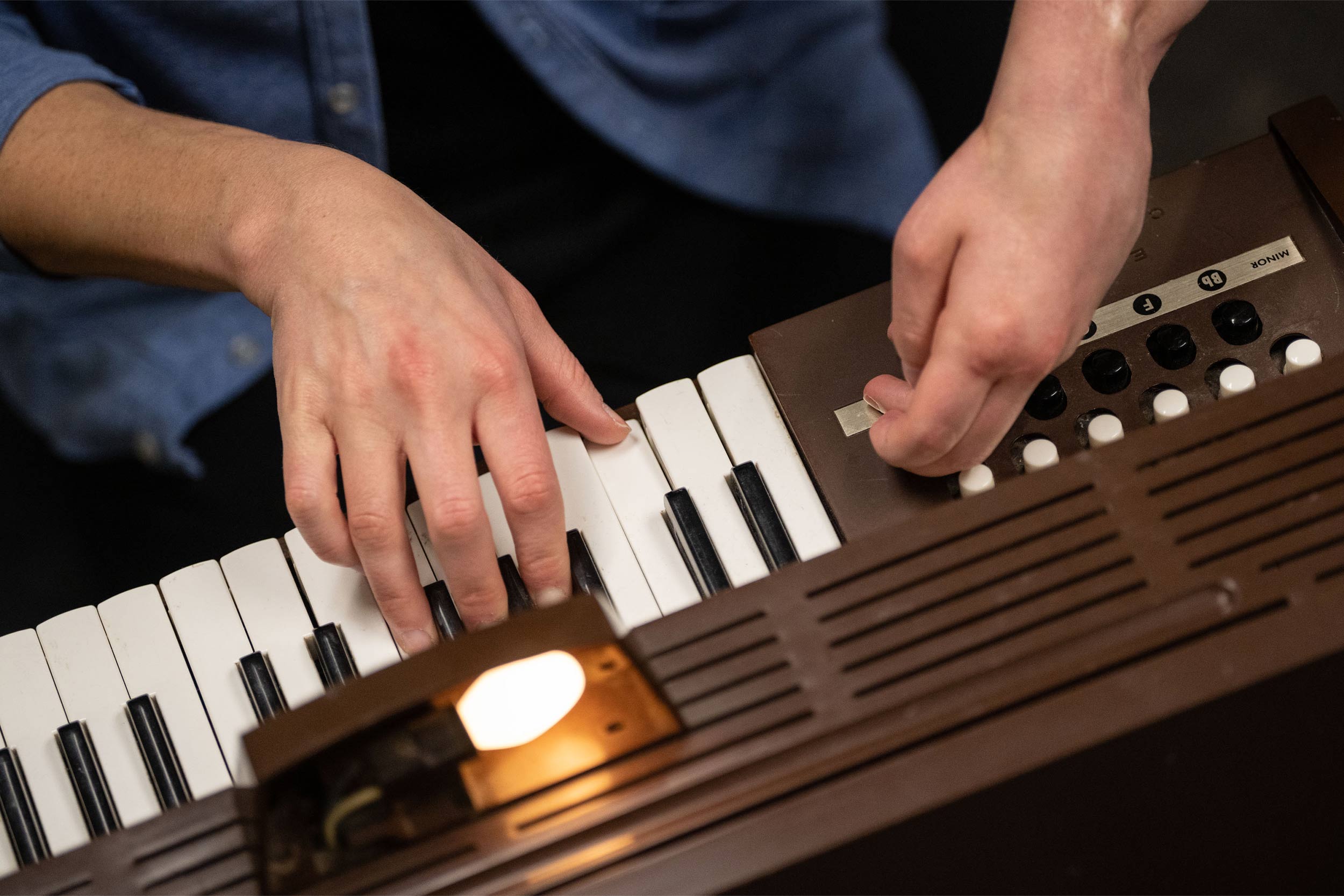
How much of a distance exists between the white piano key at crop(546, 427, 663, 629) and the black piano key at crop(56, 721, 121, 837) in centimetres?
38

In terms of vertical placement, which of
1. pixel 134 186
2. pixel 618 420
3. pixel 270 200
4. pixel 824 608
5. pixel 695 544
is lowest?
pixel 824 608

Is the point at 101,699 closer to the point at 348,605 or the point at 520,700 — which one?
the point at 348,605

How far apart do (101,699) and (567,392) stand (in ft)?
1.35

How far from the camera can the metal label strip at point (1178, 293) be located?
77 centimetres

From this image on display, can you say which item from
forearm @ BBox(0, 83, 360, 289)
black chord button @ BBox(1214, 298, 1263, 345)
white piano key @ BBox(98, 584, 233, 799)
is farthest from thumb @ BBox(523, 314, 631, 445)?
black chord button @ BBox(1214, 298, 1263, 345)

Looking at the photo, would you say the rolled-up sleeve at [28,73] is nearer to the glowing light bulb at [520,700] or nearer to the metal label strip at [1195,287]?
the glowing light bulb at [520,700]

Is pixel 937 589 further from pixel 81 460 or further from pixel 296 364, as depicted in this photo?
pixel 81 460

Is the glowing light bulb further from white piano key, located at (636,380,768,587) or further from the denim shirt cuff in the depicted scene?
the denim shirt cuff

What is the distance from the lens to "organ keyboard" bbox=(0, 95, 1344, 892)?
1.69ft

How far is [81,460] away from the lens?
1160mm

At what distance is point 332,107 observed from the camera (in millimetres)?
1047

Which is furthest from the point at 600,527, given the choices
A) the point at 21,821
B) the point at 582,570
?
the point at 21,821

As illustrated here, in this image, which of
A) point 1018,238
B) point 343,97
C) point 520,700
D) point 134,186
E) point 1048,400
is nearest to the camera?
point 520,700

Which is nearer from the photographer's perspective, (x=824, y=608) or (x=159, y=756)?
(x=824, y=608)
